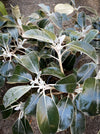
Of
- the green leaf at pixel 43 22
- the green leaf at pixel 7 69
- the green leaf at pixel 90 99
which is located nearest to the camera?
the green leaf at pixel 90 99

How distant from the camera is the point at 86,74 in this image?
2.04ft

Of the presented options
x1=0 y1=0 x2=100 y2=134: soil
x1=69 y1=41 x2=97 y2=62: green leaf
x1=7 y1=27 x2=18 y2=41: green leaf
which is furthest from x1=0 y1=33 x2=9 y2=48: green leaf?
x1=69 y1=41 x2=97 y2=62: green leaf

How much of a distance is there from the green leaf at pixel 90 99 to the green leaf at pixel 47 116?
Result: 0.11m

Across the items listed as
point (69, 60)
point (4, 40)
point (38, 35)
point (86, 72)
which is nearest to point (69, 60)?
point (69, 60)

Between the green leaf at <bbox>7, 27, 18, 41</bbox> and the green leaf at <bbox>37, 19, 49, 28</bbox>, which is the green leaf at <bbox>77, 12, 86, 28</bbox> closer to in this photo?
the green leaf at <bbox>37, 19, 49, 28</bbox>

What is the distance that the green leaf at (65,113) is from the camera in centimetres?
56

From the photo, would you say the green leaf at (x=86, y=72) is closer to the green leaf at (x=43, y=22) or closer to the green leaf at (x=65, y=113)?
the green leaf at (x=65, y=113)

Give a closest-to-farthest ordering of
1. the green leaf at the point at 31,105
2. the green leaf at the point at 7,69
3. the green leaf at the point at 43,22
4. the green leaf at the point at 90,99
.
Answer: the green leaf at the point at 90,99 → the green leaf at the point at 31,105 → the green leaf at the point at 7,69 → the green leaf at the point at 43,22

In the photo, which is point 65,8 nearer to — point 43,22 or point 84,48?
point 43,22

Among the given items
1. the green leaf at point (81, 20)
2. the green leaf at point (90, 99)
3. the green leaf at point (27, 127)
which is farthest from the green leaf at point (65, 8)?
the green leaf at point (27, 127)

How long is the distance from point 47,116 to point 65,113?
0.09 m

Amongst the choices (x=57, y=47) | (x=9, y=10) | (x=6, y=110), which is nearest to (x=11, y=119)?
(x=6, y=110)

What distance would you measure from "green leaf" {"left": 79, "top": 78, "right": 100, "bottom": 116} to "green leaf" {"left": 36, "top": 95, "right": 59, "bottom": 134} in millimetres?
115

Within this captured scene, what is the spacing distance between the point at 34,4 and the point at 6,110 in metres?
1.01
